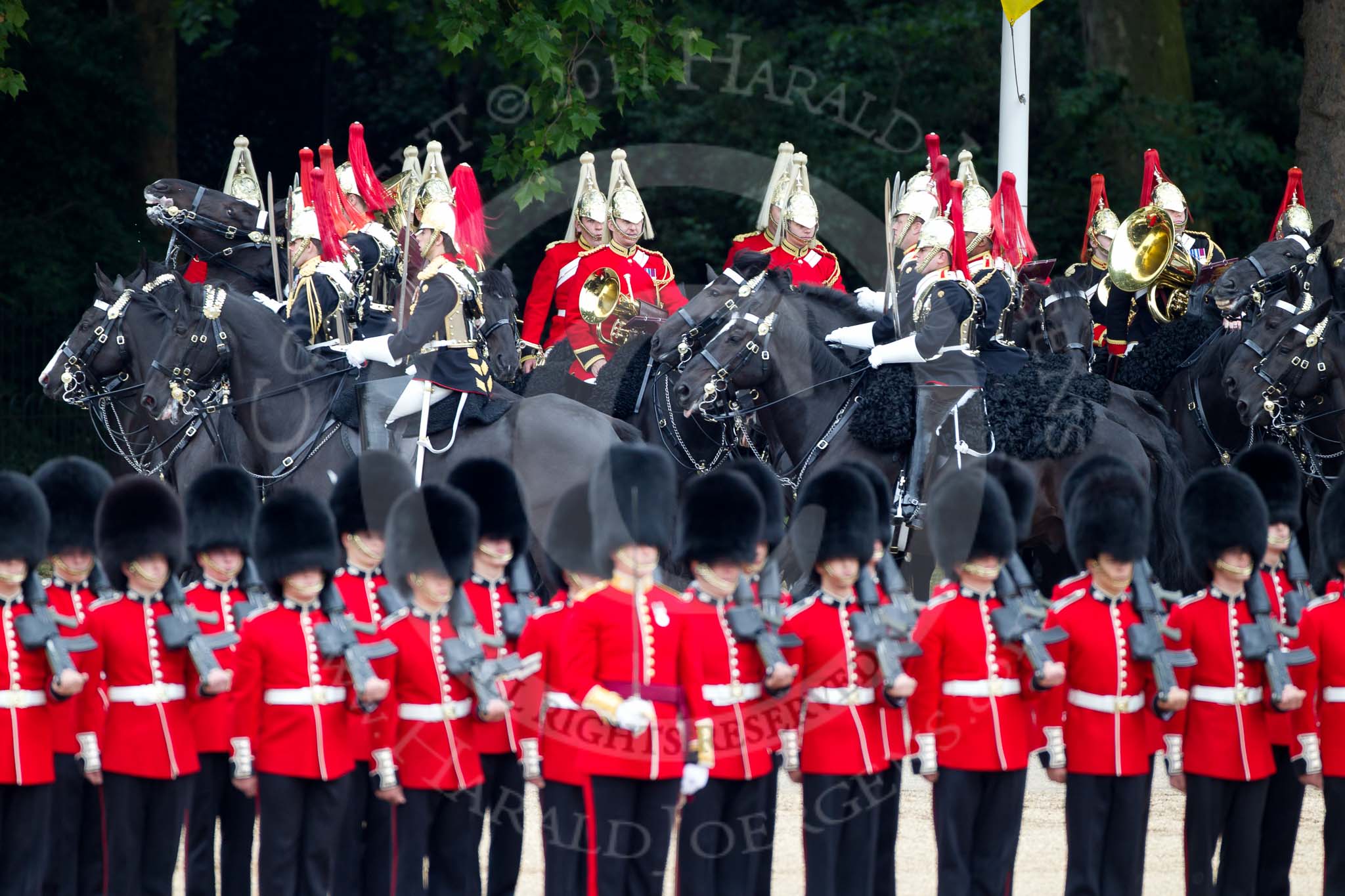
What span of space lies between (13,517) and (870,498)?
2300 millimetres

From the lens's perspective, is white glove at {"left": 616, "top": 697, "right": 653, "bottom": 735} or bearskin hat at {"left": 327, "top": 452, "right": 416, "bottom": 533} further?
bearskin hat at {"left": 327, "top": 452, "right": 416, "bottom": 533}

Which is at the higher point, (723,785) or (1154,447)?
(1154,447)

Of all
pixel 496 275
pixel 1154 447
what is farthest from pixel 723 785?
pixel 496 275

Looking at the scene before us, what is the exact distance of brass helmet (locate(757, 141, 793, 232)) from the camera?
1077cm

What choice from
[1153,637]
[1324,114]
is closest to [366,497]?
[1153,637]

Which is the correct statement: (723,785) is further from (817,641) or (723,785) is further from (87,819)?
(87,819)

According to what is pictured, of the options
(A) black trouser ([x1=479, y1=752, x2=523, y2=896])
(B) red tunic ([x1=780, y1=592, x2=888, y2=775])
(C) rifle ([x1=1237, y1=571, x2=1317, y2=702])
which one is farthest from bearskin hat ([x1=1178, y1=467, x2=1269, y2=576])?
(A) black trouser ([x1=479, y1=752, x2=523, y2=896])

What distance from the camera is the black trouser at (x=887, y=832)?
575 centimetres

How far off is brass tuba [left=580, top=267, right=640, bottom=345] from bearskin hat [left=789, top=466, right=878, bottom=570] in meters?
4.10

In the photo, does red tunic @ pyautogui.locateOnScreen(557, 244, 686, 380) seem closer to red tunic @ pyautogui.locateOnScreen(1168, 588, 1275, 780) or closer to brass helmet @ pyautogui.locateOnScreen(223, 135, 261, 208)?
brass helmet @ pyautogui.locateOnScreen(223, 135, 261, 208)

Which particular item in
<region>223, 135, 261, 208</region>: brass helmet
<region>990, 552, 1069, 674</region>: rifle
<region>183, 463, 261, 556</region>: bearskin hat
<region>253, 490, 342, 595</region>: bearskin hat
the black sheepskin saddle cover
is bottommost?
<region>990, 552, 1069, 674</region>: rifle

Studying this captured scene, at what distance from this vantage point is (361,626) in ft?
18.4

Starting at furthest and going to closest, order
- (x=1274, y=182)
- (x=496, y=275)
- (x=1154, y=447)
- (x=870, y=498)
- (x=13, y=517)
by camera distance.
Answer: (x=1274, y=182)
(x=496, y=275)
(x=1154, y=447)
(x=870, y=498)
(x=13, y=517)

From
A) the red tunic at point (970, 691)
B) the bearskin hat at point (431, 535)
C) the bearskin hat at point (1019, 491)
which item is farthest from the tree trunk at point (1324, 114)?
the bearskin hat at point (431, 535)
